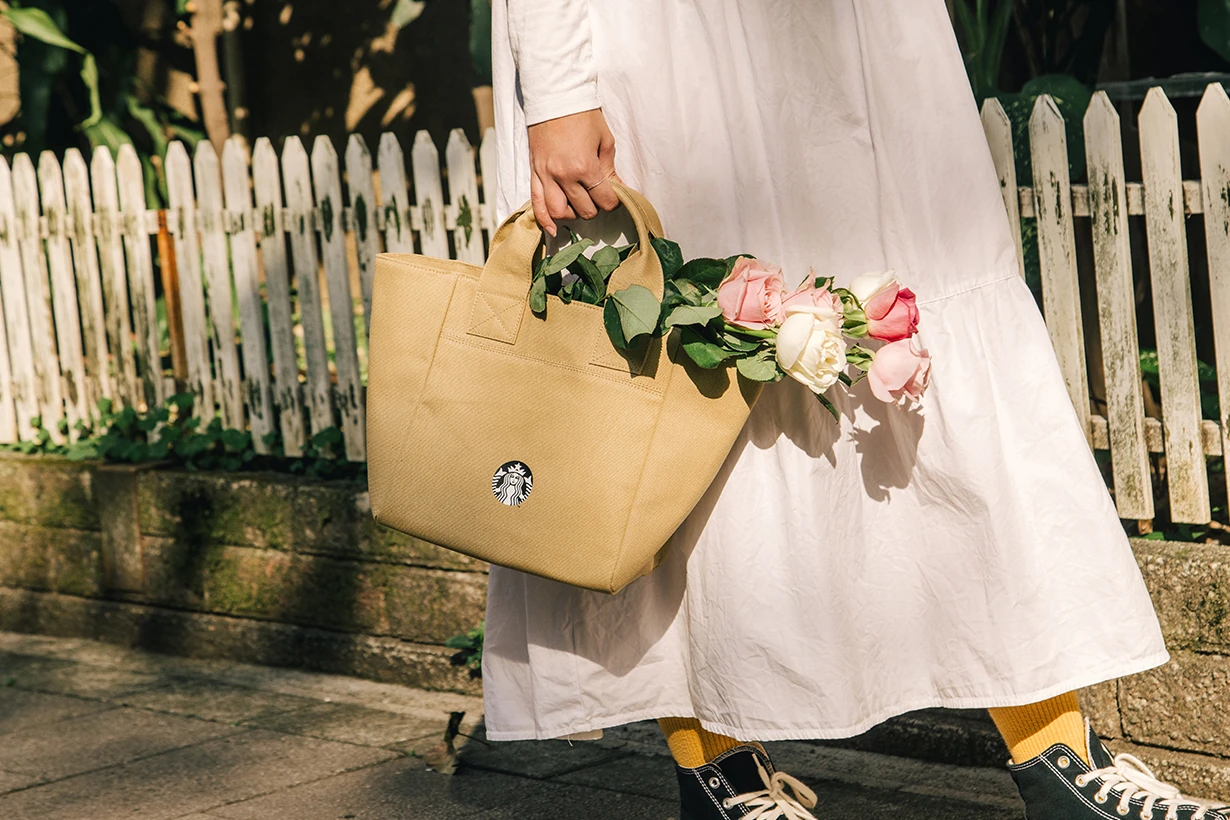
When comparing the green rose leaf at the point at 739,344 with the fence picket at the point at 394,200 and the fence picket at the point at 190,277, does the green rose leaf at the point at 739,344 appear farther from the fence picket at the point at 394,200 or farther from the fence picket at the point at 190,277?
the fence picket at the point at 190,277

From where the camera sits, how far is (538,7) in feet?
6.72

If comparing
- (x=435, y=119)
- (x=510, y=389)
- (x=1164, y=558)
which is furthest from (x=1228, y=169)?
(x=435, y=119)

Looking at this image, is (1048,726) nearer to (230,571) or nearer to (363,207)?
(363,207)

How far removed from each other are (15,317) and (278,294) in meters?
1.31

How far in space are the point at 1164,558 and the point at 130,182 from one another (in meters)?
3.50

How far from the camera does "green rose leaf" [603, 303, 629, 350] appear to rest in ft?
6.48

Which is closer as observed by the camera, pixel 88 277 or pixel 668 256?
pixel 668 256

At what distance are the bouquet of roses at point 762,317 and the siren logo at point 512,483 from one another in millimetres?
237

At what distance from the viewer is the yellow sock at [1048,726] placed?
6.83 feet

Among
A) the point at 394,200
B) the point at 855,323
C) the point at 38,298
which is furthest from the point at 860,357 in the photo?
the point at 38,298

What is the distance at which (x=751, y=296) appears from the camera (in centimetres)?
195

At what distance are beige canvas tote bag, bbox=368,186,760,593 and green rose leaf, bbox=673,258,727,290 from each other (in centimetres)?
5

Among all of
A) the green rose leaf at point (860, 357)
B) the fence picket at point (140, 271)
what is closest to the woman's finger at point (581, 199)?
the green rose leaf at point (860, 357)

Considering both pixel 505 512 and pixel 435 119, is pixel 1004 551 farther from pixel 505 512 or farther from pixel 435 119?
pixel 435 119
